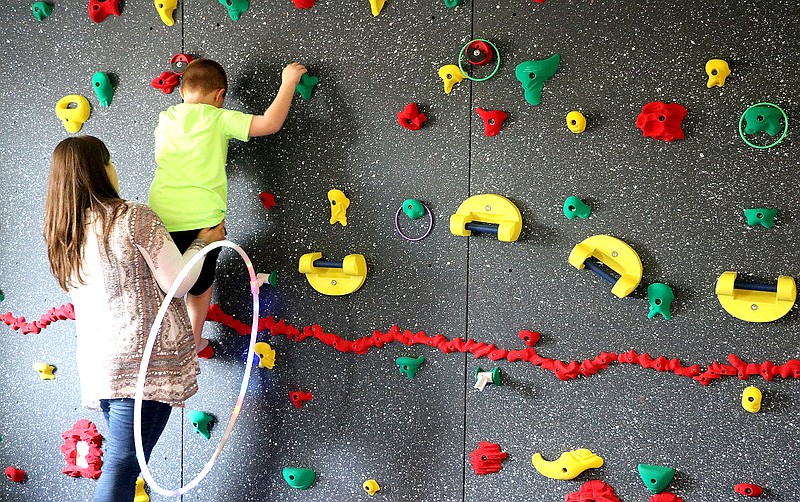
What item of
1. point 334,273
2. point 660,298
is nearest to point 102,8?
point 334,273

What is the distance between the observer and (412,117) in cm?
188

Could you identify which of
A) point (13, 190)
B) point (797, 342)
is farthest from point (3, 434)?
point (797, 342)

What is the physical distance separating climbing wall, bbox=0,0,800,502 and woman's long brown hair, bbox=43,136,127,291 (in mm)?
435

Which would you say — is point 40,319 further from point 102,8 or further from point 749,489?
point 749,489

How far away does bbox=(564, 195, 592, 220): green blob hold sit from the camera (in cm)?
175

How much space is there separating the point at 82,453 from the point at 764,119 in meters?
1.95

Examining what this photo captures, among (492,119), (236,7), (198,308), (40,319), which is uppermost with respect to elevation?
(236,7)

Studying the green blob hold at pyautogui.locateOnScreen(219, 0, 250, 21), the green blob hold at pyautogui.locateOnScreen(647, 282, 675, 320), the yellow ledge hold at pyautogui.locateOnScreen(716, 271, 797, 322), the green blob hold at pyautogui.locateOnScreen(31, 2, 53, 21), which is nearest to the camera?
the yellow ledge hold at pyautogui.locateOnScreen(716, 271, 797, 322)

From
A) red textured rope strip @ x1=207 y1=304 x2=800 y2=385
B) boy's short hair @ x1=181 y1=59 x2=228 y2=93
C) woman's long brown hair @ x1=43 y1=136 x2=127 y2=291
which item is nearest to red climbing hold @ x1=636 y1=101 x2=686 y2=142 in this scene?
red textured rope strip @ x1=207 y1=304 x2=800 y2=385

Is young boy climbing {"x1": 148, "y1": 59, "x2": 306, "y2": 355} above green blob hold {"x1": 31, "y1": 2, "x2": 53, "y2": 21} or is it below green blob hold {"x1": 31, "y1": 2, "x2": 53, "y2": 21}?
below

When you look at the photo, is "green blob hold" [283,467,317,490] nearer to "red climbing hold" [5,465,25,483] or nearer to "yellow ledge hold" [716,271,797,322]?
"red climbing hold" [5,465,25,483]

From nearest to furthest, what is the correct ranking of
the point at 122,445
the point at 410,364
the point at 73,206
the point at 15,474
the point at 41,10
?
the point at 73,206 < the point at 122,445 < the point at 410,364 < the point at 41,10 < the point at 15,474

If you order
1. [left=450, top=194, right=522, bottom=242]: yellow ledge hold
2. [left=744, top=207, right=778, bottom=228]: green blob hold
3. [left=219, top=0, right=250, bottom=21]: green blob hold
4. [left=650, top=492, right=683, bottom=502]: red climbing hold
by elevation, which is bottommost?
[left=650, top=492, right=683, bottom=502]: red climbing hold

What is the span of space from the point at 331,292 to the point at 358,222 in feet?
0.60
